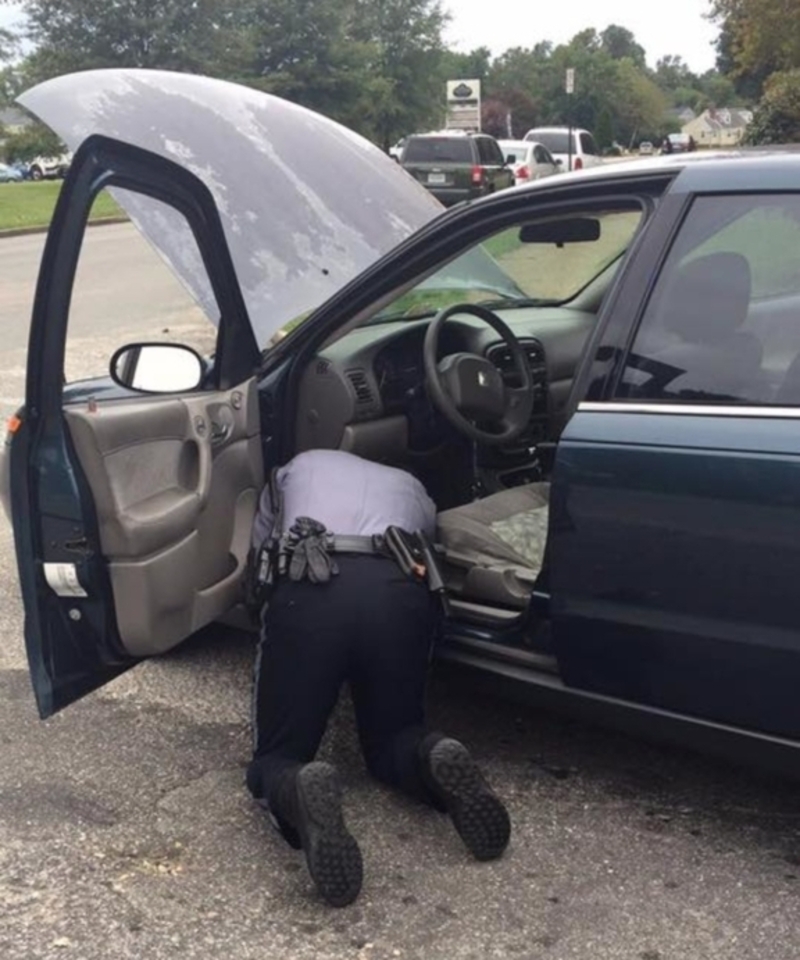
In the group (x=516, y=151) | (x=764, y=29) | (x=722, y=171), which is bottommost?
(x=516, y=151)

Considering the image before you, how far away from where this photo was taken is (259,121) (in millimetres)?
4246

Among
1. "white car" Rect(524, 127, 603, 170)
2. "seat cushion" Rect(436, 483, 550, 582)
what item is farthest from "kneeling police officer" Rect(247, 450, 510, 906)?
"white car" Rect(524, 127, 603, 170)

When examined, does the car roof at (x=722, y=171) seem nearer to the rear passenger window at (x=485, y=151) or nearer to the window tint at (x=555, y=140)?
the rear passenger window at (x=485, y=151)

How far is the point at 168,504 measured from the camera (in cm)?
337

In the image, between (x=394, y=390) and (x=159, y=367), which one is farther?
(x=394, y=390)

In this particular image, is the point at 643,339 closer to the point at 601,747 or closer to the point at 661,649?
the point at 661,649

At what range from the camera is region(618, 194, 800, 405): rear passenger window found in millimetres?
2977

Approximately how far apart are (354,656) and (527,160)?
90.8 ft

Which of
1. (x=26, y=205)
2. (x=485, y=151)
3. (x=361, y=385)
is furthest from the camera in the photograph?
(x=26, y=205)

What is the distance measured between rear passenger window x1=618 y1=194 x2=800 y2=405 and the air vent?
1.10 metres

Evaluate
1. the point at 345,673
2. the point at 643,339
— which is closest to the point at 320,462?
the point at 345,673

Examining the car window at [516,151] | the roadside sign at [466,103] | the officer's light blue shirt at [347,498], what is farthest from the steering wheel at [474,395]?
the roadside sign at [466,103]

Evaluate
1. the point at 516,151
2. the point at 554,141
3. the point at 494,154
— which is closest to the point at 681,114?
the point at 554,141

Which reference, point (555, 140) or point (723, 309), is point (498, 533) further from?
point (555, 140)
